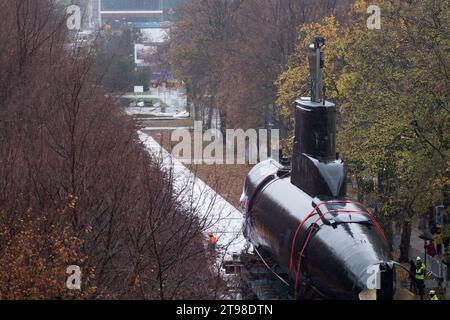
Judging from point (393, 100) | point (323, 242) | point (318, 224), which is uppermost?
point (393, 100)

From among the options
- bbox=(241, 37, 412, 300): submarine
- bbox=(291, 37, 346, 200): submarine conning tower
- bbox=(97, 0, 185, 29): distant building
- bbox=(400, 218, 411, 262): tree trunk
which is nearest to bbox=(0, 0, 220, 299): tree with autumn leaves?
bbox=(241, 37, 412, 300): submarine

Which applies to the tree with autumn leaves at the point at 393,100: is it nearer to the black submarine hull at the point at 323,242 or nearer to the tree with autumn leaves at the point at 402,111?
the tree with autumn leaves at the point at 402,111

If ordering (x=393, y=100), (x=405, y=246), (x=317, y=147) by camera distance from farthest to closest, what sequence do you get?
1. (x=405, y=246)
2. (x=393, y=100)
3. (x=317, y=147)

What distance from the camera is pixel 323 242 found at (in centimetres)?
1733

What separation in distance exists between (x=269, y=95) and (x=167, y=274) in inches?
1435

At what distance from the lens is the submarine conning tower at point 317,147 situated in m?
19.1

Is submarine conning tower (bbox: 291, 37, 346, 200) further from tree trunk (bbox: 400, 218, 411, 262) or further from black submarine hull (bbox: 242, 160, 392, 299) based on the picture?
tree trunk (bbox: 400, 218, 411, 262)

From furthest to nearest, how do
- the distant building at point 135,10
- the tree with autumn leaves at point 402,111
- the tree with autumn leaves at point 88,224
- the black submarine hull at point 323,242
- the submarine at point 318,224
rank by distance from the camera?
the distant building at point 135,10, the tree with autumn leaves at point 402,111, the black submarine hull at point 323,242, the submarine at point 318,224, the tree with autumn leaves at point 88,224

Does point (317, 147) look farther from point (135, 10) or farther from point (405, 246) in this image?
point (135, 10)

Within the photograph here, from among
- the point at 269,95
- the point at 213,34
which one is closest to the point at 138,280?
the point at 269,95

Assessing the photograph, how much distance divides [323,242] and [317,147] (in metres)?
3.17

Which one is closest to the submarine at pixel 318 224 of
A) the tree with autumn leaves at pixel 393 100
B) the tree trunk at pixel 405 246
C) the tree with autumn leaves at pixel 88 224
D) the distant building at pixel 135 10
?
the tree with autumn leaves at pixel 88 224

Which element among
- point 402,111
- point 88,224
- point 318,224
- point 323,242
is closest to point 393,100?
point 402,111

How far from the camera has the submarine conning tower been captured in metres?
19.1
